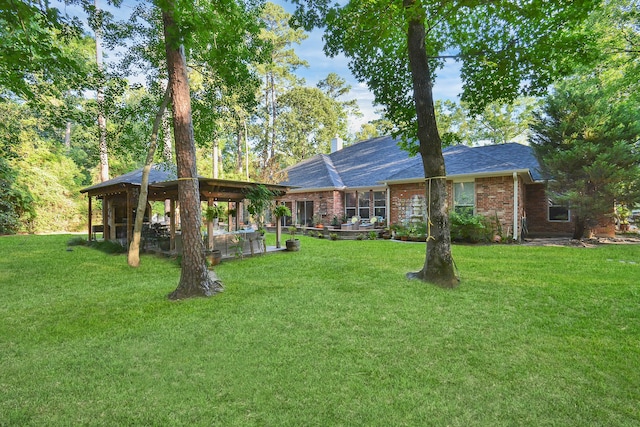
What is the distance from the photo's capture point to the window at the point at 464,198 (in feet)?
39.6

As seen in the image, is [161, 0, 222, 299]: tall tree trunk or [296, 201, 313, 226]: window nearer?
[161, 0, 222, 299]: tall tree trunk

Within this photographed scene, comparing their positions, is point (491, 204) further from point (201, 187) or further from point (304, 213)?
point (201, 187)

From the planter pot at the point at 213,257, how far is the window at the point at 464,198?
9.40m

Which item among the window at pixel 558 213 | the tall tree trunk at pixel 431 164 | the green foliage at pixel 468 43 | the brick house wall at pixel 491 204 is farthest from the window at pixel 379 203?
the tall tree trunk at pixel 431 164

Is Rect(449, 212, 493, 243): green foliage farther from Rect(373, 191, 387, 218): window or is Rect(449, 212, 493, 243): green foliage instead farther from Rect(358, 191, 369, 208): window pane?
Rect(358, 191, 369, 208): window pane

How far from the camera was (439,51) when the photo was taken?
8164 millimetres

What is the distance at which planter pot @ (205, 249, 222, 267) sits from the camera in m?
8.02

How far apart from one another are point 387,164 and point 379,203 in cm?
282

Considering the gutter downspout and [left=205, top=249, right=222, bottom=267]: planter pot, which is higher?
the gutter downspout

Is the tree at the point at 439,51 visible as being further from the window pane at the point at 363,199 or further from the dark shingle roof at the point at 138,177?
the window pane at the point at 363,199

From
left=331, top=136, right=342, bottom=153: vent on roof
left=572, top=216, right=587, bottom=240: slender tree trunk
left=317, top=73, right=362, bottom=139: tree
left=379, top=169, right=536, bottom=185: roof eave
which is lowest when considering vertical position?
left=572, top=216, right=587, bottom=240: slender tree trunk

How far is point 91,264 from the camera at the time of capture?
8.23 meters

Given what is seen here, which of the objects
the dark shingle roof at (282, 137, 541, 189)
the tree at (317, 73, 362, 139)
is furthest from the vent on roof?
the tree at (317, 73, 362, 139)

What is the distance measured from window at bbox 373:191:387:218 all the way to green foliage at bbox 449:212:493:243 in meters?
4.09
